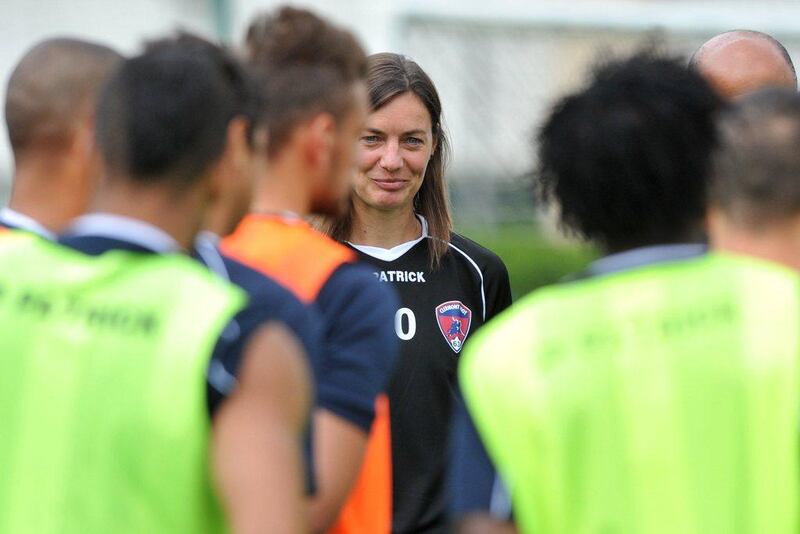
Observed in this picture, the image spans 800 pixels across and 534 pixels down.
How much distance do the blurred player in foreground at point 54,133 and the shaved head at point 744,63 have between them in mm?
2384

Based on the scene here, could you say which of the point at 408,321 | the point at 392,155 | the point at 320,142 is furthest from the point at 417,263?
the point at 320,142

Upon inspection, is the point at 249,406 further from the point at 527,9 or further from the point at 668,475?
the point at 527,9

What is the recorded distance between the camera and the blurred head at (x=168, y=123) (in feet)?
8.32

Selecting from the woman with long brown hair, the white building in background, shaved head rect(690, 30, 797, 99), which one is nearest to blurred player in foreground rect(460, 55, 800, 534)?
the woman with long brown hair

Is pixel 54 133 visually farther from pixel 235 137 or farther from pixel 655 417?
pixel 655 417

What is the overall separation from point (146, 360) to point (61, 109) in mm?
1302

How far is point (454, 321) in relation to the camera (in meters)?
4.71

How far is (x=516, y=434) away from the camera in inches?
98.1

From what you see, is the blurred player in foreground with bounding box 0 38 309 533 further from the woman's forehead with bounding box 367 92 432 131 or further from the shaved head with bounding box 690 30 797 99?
the shaved head with bounding box 690 30 797 99

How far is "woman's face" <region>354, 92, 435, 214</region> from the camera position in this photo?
189 inches

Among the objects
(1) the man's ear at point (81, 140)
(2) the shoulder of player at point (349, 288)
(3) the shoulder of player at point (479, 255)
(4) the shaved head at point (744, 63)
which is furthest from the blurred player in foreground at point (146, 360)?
(4) the shaved head at point (744, 63)

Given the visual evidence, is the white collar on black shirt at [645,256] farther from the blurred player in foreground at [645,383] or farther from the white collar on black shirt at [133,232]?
the white collar on black shirt at [133,232]

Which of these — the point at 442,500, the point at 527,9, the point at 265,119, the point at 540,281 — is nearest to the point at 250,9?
the point at 527,9

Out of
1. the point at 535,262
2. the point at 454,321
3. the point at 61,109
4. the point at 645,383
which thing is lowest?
the point at 535,262
